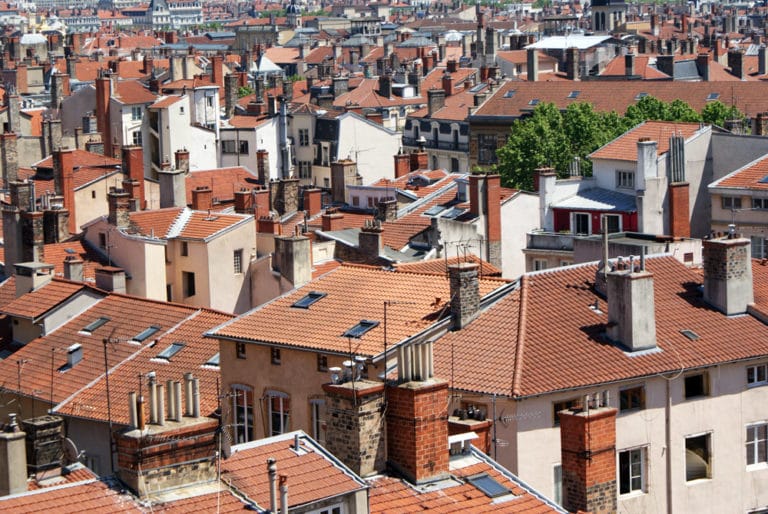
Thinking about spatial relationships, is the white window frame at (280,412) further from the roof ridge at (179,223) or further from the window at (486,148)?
the window at (486,148)

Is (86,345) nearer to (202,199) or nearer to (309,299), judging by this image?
(309,299)

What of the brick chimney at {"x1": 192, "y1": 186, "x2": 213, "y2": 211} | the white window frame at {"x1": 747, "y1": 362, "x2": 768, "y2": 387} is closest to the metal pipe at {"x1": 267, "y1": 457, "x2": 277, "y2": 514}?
the white window frame at {"x1": 747, "y1": 362, "x2": 768, "y2": 387}

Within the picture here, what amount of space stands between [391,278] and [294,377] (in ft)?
11.9

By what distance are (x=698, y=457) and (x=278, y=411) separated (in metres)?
8.21

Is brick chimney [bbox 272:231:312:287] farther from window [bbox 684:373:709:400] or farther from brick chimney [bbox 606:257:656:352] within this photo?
window [bbox 684:373:709:400]

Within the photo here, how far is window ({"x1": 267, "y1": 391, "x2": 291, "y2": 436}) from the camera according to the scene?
1527 inches

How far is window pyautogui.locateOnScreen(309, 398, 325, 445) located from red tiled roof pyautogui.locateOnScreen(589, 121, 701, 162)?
3083 cm

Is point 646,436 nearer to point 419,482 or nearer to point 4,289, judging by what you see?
point 419,482

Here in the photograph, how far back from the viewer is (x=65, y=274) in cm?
5494

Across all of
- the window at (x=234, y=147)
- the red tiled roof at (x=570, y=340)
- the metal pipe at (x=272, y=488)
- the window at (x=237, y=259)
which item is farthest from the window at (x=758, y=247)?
the window at (x=234, y=147)

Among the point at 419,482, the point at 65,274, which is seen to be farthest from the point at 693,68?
the point at 419,482

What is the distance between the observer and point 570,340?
1455 inches

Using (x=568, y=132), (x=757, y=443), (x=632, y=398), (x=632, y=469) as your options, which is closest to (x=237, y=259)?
(x=632, y=398)

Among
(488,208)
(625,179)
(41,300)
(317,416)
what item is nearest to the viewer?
(317,416)
